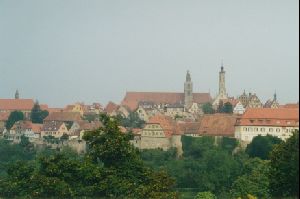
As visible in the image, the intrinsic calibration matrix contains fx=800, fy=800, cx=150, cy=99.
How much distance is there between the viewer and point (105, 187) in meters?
12.3

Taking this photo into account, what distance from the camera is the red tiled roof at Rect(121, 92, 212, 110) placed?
79500 mm

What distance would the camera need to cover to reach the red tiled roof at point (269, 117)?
148 ft

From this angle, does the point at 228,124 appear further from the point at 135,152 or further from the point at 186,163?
the point at 135,152

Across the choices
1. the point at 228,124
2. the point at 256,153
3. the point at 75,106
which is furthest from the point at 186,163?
the point at 75,106

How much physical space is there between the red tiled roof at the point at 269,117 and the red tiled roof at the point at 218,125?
828 mm

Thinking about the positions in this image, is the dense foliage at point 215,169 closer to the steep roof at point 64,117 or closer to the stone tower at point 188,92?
the steep roof at point 64,117

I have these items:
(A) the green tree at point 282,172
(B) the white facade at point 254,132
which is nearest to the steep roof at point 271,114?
(B) the white facade at point 254,132

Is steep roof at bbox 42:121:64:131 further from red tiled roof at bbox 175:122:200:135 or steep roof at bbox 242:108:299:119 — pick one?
steep roof at bbox 242:108:299:119

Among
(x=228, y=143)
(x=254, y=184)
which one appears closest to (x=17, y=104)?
(x=228, y=143)

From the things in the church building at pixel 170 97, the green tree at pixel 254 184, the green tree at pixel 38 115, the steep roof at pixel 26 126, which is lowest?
the green tree at pixel 254 184

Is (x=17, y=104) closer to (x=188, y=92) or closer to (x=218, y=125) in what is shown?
(x=188, y=92)

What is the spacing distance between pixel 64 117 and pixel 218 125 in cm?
1494

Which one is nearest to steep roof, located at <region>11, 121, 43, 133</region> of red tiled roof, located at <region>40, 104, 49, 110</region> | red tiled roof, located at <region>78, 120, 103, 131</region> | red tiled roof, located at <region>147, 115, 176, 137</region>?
red tiled roof, located at <region>78, 120, 103, 131</region>

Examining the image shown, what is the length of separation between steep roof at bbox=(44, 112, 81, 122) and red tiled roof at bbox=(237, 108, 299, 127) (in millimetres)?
15815
